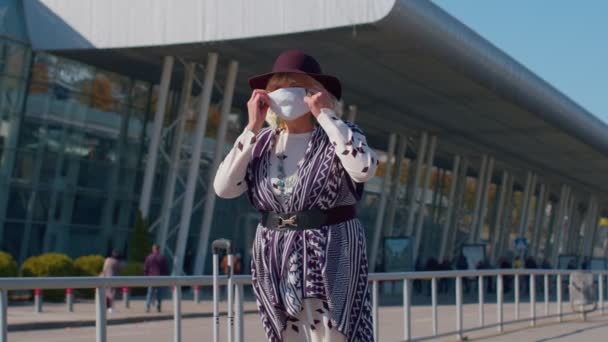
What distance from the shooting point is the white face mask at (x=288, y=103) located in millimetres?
4336

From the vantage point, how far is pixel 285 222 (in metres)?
4.33

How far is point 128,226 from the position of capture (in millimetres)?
34844

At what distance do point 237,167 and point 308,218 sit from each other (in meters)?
0.39

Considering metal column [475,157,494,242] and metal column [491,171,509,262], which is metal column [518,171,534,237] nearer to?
metal column [491,171,509,262]

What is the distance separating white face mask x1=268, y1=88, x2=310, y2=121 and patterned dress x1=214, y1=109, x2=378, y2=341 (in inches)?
4.3

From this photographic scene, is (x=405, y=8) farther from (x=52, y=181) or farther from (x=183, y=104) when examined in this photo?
(x=52, y=181)

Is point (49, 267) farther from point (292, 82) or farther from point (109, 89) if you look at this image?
point (292, 82)

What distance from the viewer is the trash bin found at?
1875cm

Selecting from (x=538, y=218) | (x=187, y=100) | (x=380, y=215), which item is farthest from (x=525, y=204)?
(x=187, y=100)

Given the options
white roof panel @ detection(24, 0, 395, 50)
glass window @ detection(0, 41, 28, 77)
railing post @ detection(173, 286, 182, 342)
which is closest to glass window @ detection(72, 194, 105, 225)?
glass window @ detection(0, 41, 28, 77)

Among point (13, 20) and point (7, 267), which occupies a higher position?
point (13, 20)

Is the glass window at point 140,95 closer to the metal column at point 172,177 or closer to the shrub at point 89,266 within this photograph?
the metal column at point 172,177

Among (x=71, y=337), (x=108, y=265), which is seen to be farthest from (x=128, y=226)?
(x=71, y=337)

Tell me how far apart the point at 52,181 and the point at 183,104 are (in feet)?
17.3
